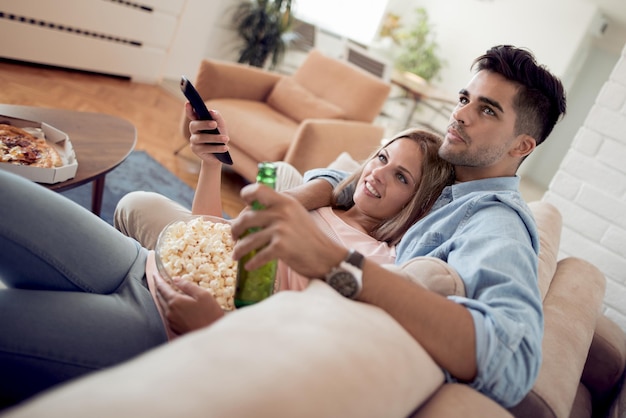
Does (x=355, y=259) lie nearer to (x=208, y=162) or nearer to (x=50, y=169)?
(x=208, y=162)

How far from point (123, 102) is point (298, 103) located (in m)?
1.44

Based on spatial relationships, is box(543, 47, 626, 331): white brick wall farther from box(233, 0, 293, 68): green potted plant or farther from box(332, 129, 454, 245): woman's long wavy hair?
box(233, 0, 293, 68): green potted plant

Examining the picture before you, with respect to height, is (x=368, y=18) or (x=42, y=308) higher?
(x=368, y=18)

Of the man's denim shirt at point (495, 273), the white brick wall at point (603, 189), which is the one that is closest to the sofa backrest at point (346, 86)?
the white brick wall at point (603, 189)

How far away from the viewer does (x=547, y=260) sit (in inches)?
57.7

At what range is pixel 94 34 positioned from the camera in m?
3.94

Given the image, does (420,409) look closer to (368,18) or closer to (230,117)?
(230,117)

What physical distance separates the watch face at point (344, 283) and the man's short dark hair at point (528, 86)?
773 millimetres

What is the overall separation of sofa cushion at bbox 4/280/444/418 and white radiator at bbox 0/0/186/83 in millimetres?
3701

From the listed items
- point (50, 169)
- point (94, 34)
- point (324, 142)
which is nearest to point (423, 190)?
point (50, 169)

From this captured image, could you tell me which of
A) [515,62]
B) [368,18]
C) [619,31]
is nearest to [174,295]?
[515,62]

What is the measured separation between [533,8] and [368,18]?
2161 millimetres

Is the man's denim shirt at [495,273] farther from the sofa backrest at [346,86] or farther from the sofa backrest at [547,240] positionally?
the sofa backrest at [346,86]

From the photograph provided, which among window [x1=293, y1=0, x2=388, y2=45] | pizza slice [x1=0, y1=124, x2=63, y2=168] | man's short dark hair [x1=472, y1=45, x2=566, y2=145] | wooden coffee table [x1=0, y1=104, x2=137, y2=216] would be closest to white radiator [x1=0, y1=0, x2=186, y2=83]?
wooden coffee table [x1=0, y1=104, x2=137, y2=216]
